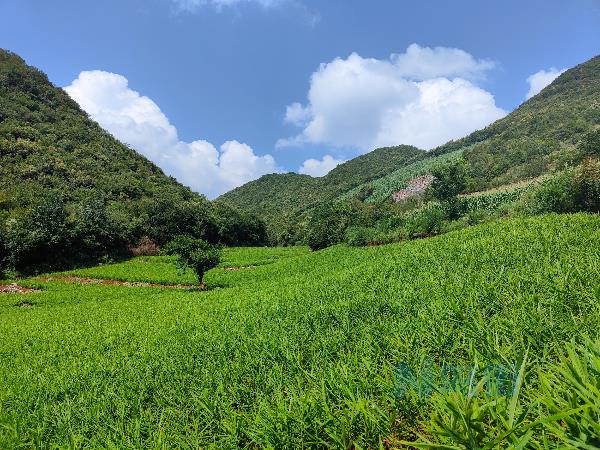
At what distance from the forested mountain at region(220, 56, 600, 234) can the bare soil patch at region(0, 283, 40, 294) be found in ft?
197

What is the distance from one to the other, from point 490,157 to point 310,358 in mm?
89718

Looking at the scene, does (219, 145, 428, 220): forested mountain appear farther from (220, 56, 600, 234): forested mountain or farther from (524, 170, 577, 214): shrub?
(524, 170, 577, 214): shrub

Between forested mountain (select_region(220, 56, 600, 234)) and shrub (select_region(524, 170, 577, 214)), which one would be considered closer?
shrub (select_region(524, 170, 577, 214))

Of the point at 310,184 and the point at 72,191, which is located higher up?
the point at 310,184

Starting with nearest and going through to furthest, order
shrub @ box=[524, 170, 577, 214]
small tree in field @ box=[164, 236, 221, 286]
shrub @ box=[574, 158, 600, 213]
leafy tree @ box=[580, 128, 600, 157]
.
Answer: small tree in field @ box=[164, 236, 221, 286] < shrub @ box=[574, 158, 600, 213] < shrub @ box=[524, 170, 577, 214] < leafy tree @ box=[580, 128, 600, 157]

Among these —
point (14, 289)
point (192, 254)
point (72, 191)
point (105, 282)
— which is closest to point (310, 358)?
point (192, 254)

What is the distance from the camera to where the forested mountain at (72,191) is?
37.4 metres

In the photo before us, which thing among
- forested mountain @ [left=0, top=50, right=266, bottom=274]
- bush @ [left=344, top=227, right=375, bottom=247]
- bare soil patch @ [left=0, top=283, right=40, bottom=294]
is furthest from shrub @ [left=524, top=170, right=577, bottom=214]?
forested mountain @ [left=0, top=50, right=266, bottom=274]

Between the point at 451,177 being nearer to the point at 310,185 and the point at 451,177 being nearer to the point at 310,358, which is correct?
the point at 310,358

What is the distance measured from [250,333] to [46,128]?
75.3 meters

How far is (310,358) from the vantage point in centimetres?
464

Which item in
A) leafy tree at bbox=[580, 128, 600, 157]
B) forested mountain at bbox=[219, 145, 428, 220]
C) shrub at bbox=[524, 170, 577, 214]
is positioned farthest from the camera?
forested mountain at bbox=[219, 145, 428, 220]

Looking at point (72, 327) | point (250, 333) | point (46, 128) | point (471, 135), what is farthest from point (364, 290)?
point (471, 135)

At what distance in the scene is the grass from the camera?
9.34ft
